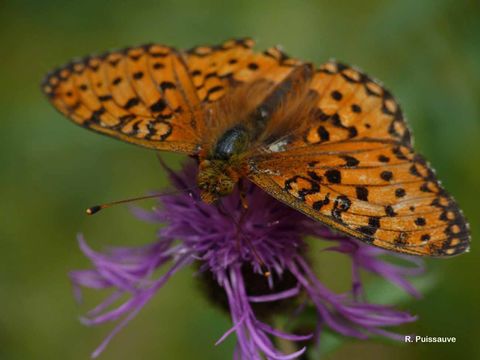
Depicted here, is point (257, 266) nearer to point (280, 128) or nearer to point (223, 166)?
point (223, 166)

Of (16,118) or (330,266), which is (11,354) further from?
(330,266)

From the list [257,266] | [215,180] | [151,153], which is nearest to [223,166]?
[215,180]

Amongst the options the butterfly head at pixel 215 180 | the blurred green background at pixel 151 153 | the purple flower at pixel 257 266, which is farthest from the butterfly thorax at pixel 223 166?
the blurred green background at pixel 151 153

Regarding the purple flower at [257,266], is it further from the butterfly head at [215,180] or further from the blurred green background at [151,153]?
the blurred green background at [151,153]

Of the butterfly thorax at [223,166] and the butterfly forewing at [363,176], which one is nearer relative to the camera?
the butterfly forewing at [363,176]

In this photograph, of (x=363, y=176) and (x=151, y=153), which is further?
(x=151, y=153)

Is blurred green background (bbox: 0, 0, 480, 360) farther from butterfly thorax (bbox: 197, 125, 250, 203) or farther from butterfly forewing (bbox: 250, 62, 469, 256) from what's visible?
butterfly thorax (bbox: 197, 125, 250, 203)

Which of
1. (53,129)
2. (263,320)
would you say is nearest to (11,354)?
(53,129)
